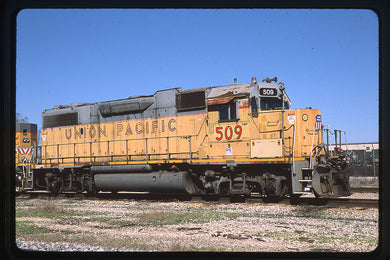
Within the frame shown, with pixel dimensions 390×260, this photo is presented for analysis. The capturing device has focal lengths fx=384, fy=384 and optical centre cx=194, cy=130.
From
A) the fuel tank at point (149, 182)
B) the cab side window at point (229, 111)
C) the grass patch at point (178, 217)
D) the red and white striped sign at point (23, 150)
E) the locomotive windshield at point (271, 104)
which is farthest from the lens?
the red and white striped sign at point (23, 150)

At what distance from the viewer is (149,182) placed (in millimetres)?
14070

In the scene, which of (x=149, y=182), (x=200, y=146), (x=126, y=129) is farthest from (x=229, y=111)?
(x=126, y=129)

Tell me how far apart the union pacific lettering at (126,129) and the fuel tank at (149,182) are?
5.08ft

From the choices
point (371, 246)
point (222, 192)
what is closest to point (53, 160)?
point (222, 192)

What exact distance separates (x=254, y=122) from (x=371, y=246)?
6.54 meters

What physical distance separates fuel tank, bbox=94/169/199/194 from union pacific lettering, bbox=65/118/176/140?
1549 millimetres

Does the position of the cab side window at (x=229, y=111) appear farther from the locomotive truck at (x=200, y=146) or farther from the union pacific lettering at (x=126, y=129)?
the union pacific lettering at (x=126, y=129)

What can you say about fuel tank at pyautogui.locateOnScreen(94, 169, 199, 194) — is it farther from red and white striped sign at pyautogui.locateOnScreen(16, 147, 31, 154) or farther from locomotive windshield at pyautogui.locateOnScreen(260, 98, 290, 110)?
red and white striped sign at pyautogui.locateOnScreen(16, 147, 31, 154)

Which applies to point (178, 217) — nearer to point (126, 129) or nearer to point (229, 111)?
point (229, 111)

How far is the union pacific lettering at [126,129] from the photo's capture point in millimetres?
14023

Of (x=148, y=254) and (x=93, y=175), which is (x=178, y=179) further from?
(x=148, y=254)

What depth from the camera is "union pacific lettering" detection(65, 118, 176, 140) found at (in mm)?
14023

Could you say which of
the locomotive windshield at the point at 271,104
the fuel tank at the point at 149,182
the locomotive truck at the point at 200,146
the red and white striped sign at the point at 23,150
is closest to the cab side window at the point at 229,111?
the locomotive truck at the point at 200,146
